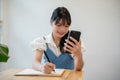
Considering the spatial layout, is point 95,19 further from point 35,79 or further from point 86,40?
point 35,79

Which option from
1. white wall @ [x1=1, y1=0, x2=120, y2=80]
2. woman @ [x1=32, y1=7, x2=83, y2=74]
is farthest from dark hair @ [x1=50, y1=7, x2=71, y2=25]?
white wall @ [x1=1, y1=0, x2=120, y2=80]

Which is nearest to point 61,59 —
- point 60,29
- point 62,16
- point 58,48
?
point 58,48

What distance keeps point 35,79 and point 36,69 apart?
301mm

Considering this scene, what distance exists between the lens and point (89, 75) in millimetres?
2492

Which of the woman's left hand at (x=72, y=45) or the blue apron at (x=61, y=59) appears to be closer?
the woman's left hand at (x=72, y=45)

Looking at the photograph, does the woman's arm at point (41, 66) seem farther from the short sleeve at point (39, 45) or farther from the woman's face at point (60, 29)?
the woman's face at point (60, 29)

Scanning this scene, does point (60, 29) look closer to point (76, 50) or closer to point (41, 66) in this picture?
point (76, 50)

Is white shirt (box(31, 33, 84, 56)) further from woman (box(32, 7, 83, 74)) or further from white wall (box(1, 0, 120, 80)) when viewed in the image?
white wall (box(1, 0, 120, 80))

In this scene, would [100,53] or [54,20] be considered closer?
[54,20]

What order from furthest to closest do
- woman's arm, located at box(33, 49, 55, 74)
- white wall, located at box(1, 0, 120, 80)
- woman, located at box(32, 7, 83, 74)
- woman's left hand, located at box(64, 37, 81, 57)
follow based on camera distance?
1. white wall, located at box(1, 0, 120, 80)
2. woman, located at box(32, 7, 83, 74)
3. woman's left hand, located at box(64, 37, 81, 57)
4. woman's arm, located at box(33, 49, 55, 74)

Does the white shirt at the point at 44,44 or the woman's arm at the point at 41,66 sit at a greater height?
the white shirt at the point at 44,44

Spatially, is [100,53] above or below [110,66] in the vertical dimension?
above

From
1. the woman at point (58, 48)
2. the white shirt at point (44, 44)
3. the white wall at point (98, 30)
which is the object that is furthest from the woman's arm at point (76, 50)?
the white wall at point (98, 30)

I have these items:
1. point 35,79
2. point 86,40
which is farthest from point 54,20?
point 86,40
